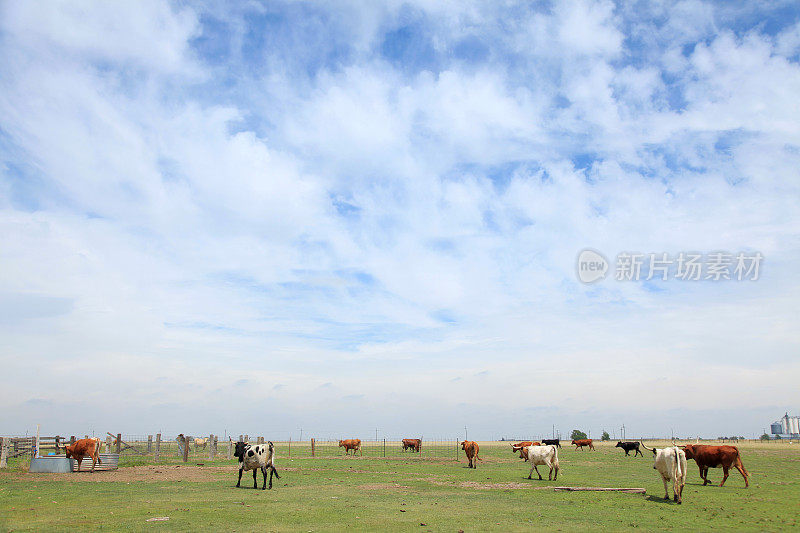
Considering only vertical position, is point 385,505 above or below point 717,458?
below

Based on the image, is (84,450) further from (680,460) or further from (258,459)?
(680,460)

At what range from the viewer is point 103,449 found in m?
43.1

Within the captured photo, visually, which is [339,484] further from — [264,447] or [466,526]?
[466,526]

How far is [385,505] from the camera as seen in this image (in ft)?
60.2

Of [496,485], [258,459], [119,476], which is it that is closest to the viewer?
[258,459]

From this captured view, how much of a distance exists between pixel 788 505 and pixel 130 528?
2079 centimetres

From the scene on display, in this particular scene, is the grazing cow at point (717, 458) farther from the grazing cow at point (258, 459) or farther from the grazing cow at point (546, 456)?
the grazing cow at point (258, 459)

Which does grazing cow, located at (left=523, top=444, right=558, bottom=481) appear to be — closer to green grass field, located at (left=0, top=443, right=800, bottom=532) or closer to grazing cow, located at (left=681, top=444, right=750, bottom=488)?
green grass field, located at (left=0, top=443, right=800, bottom=532)

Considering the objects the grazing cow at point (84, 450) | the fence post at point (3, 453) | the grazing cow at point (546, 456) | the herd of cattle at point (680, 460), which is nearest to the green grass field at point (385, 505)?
the herd of cattle at point (680, 460)

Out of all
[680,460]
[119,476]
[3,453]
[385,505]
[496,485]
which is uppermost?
[680,460]

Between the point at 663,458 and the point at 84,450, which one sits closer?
the point at 663,458

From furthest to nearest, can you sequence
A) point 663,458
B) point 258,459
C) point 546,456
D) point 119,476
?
point 119,476
point 546,456
point 258,459
point 663,458

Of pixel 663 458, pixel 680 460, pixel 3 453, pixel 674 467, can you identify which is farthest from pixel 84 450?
pixel 680 460

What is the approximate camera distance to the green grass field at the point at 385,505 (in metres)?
14.5
